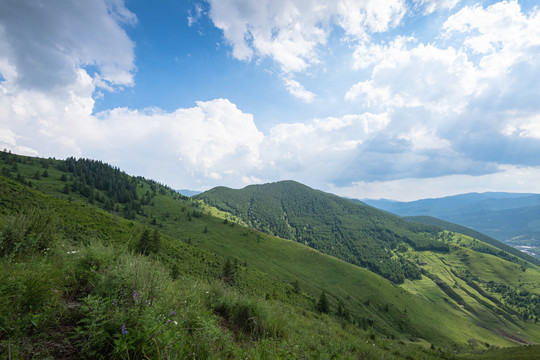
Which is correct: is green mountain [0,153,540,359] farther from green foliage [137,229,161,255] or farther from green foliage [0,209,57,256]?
green foliage [137,229,161,255]

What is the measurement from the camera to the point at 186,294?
17.9ft

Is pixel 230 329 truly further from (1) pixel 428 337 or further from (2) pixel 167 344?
(1) pixel 428 337


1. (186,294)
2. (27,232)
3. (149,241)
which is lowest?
(149,241)

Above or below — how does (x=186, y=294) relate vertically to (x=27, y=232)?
below

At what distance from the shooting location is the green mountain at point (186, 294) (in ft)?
9.59

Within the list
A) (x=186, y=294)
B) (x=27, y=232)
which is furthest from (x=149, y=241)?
(x=186, y=294)

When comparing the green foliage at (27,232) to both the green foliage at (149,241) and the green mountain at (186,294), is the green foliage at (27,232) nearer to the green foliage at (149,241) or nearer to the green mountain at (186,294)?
the green mountain at (186,294)

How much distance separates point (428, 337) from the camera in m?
98.4

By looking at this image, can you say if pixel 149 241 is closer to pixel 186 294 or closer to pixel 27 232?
pixel 27 232

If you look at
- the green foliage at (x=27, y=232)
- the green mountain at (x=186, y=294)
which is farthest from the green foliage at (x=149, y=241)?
the green foliage at (x=27, y=232)

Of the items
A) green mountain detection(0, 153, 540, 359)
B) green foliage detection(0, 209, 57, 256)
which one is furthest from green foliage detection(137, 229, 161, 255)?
green foliage detection(0, 209, 57, 256)

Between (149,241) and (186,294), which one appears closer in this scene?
(186,294)

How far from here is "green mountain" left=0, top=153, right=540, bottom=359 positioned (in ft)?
9.59

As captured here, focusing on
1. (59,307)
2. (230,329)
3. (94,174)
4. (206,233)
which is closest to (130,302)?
(59,307)
